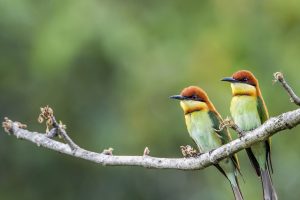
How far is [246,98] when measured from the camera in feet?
13.5

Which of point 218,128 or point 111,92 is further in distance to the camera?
point 111,92

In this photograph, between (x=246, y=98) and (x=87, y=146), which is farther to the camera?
(x=87, y=146)

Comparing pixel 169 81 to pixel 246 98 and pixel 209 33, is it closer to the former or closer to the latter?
pixel 209 33

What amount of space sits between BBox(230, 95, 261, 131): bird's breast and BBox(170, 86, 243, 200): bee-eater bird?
0.08 metres

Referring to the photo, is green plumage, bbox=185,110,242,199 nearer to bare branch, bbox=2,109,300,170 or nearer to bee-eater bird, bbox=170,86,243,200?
bee-eater bird, bbox=170,86,243,200

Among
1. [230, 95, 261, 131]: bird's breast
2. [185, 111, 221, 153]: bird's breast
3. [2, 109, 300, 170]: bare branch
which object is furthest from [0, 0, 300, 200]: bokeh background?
[2, 109, 300, 170]: bare branch

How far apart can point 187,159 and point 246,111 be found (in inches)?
22.2

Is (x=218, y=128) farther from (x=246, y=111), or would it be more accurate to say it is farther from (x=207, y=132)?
(x=246, y=111)

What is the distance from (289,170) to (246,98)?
17.2 feet

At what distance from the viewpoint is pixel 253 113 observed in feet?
13.5

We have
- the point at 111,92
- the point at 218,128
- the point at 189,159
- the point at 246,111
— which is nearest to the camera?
the point at 189,159

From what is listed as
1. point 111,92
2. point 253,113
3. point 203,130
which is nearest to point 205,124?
point 203,130

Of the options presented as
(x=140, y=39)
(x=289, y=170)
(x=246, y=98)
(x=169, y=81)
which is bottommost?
(x=246, y=98)

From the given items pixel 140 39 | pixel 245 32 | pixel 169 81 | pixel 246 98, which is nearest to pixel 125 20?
pixel 140 39
